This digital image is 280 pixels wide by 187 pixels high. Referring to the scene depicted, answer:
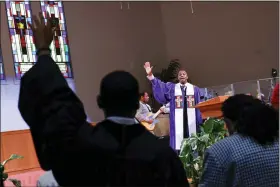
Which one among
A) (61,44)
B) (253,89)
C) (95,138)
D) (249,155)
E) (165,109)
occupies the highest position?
(61,44)

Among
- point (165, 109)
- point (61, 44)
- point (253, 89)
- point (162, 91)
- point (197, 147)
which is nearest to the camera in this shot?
point (197, 147)

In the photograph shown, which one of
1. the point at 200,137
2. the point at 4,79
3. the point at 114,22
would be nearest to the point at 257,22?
the point at 114,22

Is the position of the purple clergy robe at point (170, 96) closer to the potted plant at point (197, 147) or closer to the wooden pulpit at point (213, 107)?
the wooden pulpit at point (213, 107)

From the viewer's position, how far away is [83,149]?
4.09 feet

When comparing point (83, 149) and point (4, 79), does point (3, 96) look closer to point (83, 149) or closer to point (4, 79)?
point (4, 79)

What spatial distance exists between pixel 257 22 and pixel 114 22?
9.79 feet

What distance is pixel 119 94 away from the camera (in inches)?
51.4

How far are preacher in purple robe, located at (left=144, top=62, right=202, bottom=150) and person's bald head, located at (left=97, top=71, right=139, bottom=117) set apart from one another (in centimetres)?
333

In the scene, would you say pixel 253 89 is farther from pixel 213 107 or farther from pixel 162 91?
pixel 213 107

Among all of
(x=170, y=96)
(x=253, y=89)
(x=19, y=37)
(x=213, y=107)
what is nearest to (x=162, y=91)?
(x=170, y=96)

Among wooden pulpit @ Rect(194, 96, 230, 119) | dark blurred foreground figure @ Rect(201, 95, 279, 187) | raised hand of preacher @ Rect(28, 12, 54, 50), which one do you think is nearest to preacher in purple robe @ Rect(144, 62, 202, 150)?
wooden pulpit @ Rect(194, 96, 230, 119)

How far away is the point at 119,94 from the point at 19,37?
261 inches

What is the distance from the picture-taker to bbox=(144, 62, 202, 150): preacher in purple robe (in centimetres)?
470

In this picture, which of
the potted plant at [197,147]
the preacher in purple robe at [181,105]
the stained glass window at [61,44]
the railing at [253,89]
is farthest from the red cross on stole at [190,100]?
the stained glass window at [61,44]
